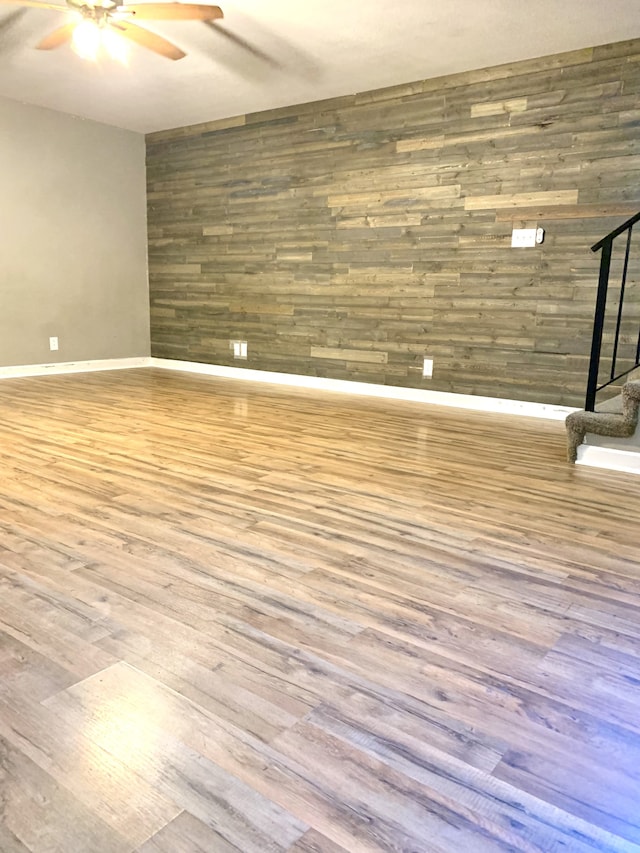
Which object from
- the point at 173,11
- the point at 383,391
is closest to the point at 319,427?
the point at 383,391

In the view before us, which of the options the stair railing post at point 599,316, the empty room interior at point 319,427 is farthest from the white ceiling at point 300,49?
the stair railing post at point 599,316

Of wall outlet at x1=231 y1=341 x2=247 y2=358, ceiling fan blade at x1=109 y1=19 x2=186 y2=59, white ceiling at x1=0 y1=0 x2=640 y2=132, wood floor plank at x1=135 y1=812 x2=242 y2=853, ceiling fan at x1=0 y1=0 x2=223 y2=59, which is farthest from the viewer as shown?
wall outlet at x1=231 y1=341 x2=247 y2=358

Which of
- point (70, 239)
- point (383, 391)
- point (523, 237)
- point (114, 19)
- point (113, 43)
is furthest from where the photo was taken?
point (70, 239)

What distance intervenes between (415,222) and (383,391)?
142 cm

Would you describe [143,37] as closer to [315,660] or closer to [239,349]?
[239,349]

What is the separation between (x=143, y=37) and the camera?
3467 mm

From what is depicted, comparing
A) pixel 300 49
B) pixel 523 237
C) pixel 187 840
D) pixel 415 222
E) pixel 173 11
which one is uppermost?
pixel 300 49

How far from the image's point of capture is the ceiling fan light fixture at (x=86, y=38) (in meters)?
3.46

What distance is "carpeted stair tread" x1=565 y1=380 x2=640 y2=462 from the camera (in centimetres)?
300

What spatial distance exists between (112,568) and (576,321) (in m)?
3.70

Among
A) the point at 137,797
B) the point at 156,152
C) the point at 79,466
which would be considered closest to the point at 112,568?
the point at 137,797

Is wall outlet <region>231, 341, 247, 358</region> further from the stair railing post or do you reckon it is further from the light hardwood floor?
the stair railing post

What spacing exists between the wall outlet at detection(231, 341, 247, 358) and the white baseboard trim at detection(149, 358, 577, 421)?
13 cm

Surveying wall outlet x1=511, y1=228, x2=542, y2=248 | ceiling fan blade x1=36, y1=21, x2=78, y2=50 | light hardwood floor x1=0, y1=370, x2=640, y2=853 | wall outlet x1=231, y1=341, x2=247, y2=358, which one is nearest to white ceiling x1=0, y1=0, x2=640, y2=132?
ceiling fan blade x1=36, y1=21, x2=78, y2=50
